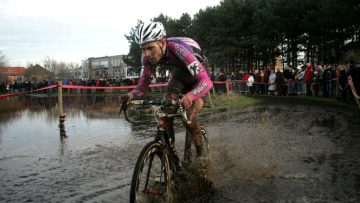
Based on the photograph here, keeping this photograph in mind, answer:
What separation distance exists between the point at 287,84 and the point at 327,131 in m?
14.8

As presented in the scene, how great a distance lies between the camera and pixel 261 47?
44.4 meters

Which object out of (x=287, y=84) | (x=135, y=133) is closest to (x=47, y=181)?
(x=135, y=133)

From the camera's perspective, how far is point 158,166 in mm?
4508

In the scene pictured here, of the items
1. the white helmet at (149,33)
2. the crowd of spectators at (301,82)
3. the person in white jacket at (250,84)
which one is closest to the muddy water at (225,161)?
the white helmet at (149,33)

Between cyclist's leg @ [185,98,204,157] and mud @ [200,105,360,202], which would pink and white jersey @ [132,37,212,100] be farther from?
mud @ [200,105,360,202]

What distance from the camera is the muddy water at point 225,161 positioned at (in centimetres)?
527

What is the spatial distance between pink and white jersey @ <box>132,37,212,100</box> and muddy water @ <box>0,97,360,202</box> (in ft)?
4.56

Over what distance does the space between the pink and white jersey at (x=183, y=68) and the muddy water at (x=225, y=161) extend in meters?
1.39

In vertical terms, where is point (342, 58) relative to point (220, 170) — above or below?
above

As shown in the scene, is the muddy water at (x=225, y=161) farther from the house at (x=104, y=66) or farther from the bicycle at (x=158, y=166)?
the house at (x=104, y=66)

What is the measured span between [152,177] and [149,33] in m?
1.70

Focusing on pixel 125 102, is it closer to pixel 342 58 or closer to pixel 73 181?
pixel 73 181

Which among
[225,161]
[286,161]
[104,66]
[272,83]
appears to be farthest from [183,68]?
[104,66]

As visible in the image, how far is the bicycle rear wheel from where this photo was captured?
4012mm
